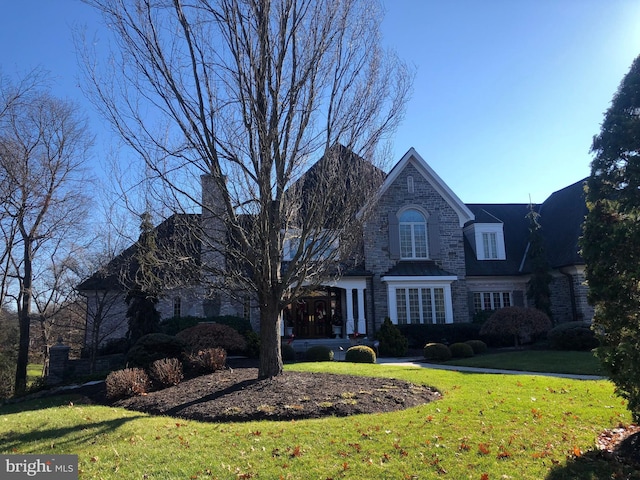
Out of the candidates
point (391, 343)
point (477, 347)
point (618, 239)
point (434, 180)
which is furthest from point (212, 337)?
point (434, 180)

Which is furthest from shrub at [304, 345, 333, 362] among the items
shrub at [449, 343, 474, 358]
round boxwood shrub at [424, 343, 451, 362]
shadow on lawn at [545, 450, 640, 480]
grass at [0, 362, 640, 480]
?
shadow on lawn at [545, 450, 640, 480]

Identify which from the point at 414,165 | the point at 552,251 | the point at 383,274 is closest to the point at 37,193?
the point at 383,274

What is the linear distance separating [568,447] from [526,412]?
66.2 inches

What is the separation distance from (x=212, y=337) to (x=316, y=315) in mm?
9483

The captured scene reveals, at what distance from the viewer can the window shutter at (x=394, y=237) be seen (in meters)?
23.2

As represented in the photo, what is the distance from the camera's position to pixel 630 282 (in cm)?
553

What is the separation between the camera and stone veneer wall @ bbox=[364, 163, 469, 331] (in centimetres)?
2262

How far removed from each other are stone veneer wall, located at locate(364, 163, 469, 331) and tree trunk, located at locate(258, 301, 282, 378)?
13.1 meters

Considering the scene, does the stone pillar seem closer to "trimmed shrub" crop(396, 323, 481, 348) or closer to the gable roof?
"trimmed shrub" crop(396, 323, 481, 348)

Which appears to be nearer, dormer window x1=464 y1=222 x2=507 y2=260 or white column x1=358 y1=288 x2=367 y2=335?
white column x1=358 y1=288 x2=367 y2=335

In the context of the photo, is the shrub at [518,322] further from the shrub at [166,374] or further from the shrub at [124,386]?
the shrub at [124,386]

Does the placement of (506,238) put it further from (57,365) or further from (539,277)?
(57,365)

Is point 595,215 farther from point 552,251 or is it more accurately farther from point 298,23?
point 552,251

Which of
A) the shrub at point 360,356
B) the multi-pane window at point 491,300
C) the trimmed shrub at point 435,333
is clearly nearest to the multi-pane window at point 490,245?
the multi-pane window at point 491,300
